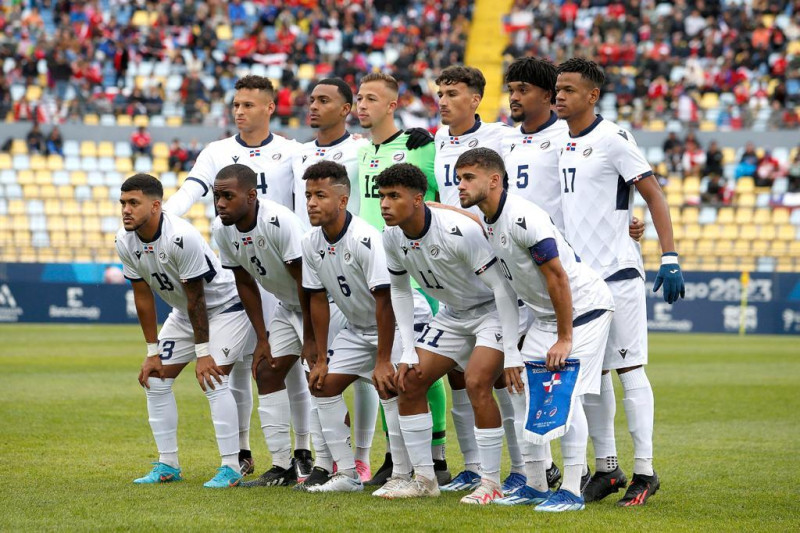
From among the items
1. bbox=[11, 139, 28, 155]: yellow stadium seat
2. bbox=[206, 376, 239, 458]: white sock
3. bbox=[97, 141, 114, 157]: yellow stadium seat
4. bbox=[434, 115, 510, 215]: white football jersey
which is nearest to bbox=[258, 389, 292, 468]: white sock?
bbox=[206, 376, 239, 458]: white sock

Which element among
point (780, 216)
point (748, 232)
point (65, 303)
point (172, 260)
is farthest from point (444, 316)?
point (780, 216)

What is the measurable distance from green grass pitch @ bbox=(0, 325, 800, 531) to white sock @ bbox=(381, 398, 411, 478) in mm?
295

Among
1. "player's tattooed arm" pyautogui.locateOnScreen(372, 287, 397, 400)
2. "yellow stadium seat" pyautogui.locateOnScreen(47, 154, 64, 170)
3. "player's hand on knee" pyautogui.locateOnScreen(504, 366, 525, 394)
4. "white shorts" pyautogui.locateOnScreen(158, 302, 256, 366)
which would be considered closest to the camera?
"player's hand on knee" pyautogui.locateOnScreen(504, 366, 525, 394)

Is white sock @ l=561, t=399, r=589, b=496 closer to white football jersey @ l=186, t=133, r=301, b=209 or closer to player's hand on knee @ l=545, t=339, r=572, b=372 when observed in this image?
player's hand on knee @ l=545, t=339, r=572, b=372

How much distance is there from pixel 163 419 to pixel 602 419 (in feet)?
10.7

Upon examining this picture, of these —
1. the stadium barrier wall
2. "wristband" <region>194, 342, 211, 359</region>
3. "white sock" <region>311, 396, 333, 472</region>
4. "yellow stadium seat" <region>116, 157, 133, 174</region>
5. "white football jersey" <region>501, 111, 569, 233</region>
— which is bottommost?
the stadium barrier wall

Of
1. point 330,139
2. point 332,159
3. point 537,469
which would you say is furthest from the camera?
point 330,139

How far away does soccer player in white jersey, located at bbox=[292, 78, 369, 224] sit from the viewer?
858 cm

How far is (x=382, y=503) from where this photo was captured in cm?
707

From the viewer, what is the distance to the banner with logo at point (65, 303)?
988 inches

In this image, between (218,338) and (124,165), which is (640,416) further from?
(124,165)

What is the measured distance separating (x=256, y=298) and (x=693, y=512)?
136 inches

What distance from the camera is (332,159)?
28.3 ft

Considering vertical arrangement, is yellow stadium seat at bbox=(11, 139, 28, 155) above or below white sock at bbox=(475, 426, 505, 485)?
above
